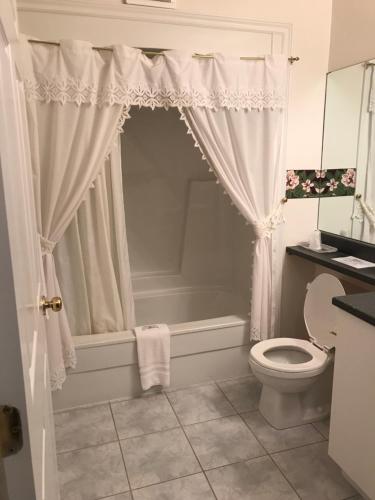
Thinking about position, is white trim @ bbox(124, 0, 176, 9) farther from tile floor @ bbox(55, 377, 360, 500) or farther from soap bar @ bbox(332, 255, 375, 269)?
tile floor @ bbox(55, 377, 360, 500)

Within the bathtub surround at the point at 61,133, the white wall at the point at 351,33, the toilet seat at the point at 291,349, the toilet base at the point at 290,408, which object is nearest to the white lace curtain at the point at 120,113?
the bathtub surround at the point at 61,133

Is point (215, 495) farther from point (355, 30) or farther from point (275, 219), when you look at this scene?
point (355, 30)

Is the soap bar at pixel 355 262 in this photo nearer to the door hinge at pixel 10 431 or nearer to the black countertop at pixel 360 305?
the black countertop at pixel 360 305

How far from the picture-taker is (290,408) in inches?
87.3

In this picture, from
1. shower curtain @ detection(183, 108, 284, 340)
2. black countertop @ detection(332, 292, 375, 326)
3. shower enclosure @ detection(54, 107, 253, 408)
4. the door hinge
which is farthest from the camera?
shower enclosure @ detection(54, 107, 253, 408)

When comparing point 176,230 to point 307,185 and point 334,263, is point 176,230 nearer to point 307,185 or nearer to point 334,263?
point 307,185

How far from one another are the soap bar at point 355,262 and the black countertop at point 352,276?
0.04 metres

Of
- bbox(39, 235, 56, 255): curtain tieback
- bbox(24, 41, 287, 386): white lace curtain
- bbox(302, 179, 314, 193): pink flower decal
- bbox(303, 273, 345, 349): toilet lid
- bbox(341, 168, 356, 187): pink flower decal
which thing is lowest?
bbox(303, 273, 345, 349): toilet lid

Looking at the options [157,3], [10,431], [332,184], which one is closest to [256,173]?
[332,184]

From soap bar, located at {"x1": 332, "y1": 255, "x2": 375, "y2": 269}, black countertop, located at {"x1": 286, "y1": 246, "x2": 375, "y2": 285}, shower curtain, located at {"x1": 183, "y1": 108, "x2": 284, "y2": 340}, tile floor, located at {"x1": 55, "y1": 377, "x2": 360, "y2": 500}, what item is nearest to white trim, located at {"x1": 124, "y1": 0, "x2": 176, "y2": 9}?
shower curtain, located at {"x1": 183, "y1": 108, "x2": 284, "y2": 340}

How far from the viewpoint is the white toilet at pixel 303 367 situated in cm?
208

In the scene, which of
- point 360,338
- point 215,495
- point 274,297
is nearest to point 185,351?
point 274,297

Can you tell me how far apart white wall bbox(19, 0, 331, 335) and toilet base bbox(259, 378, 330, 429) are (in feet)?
1.93

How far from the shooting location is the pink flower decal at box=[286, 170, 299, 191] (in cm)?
259
